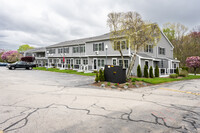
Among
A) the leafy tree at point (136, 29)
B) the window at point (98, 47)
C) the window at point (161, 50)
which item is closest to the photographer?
the leafy tree at point (136, 29)

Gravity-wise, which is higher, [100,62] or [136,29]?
[136,29]

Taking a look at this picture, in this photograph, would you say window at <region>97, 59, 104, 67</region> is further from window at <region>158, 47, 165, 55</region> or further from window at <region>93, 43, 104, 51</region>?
window at <region>158, 47, 165, 55</region>

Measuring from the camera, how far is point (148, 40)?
42.8 ft

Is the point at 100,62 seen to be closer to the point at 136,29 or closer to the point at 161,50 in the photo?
the point at 136,29

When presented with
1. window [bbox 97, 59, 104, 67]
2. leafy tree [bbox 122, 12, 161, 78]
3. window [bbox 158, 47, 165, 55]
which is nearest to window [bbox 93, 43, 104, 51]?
window [bbox 97, 59, 104, 67]

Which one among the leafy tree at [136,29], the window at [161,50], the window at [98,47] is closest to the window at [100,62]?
the window at [98,47]

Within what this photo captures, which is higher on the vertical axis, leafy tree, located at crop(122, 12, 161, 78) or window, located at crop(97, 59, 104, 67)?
leafy tree, located at crop(122, 12, 161, 78)

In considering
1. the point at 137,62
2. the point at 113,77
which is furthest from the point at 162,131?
the point at 137,62

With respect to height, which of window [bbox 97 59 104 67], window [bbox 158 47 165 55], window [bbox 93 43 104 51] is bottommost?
window [bbox 97 59 104 67]

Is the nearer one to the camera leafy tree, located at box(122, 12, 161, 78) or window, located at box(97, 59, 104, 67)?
leafy tree, located at box(122, 12, 161, 78)

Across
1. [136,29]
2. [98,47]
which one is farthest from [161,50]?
[136,29]

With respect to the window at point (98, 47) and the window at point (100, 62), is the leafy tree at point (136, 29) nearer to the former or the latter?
the window at point (98, 47)

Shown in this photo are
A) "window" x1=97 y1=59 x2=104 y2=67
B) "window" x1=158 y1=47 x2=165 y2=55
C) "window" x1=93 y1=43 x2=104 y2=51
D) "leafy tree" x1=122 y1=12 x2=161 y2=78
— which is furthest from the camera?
"window" x1=158 y1=47 x2=165 y2=55

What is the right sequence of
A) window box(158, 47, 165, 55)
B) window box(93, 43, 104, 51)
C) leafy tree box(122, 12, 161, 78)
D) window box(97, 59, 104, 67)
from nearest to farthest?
leafy tree box(122, 12, 161, 78) → window box(93, 43, 104, 51) → window box(97, 59, 104, 67) → window box(158, 47, 165, 55)
